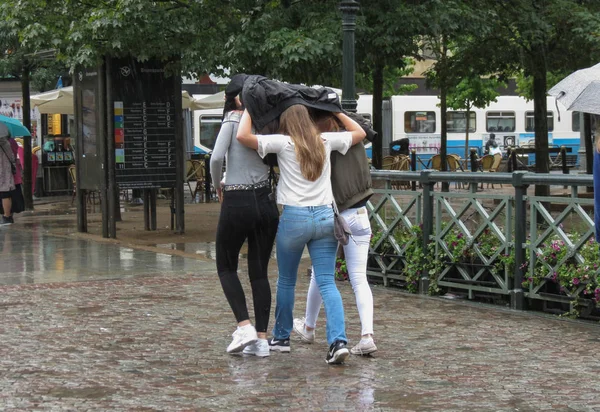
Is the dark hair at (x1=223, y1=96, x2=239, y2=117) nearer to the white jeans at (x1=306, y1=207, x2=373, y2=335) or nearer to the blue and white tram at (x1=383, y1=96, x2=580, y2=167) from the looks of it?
the white jeans at (x1=306, y1=207, x2=373, y2=335)

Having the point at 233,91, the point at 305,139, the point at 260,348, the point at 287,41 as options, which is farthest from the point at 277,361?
the point at 287,41

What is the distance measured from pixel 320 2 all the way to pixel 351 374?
8.69 meters

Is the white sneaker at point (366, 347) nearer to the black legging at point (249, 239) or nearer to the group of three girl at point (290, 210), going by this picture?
the group of three girl at point (290, 210)

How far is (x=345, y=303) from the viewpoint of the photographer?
9367mm

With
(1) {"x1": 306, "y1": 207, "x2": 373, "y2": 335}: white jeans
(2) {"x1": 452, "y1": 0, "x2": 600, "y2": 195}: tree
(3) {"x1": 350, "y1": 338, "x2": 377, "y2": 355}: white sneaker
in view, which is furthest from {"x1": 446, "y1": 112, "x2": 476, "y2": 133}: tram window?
(3) {"x1": 350, "y1": 338, "x2": 377, "y2": 355}: white sneaker

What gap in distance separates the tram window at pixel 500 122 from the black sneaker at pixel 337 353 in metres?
38.0

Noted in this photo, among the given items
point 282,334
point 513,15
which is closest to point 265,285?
point 282,334

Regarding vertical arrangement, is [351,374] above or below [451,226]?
below

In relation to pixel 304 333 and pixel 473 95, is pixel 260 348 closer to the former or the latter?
pixel 304 333

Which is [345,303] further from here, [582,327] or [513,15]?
[513,15]

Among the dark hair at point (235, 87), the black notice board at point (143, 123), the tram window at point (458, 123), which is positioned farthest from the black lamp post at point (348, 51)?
the tram window at point (458, 123)

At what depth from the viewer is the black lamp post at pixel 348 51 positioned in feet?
33.9

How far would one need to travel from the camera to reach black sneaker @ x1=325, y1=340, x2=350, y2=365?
261 inches

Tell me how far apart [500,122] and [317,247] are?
38.1m
